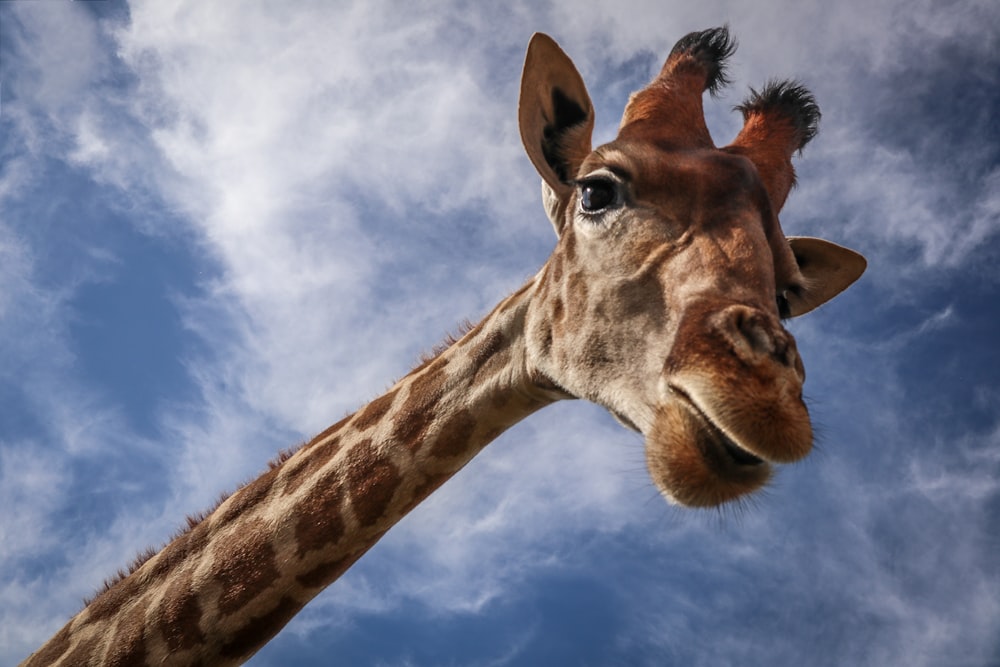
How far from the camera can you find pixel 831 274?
19.9 feet

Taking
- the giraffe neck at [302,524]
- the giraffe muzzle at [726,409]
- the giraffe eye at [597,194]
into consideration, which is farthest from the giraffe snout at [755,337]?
the giraffe neck at [302,524]

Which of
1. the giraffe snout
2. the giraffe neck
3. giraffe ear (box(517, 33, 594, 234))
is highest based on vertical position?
giraffe ear (box(517, 33, 594, 234))

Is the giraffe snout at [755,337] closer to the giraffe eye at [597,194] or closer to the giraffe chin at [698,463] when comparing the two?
the giraffe chin at [698,463]

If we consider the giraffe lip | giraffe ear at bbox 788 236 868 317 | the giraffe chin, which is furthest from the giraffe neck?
giraffe ear at bbox 788 236 868 317

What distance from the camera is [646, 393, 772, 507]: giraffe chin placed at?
3.46 metres

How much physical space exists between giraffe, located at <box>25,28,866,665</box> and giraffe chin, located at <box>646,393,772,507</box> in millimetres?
11

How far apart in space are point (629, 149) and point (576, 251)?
78cm

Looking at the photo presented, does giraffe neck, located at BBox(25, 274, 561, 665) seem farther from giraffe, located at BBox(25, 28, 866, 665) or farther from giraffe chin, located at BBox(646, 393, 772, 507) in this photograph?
giraffe chin, located at BBox(646, 393, 772, 507)

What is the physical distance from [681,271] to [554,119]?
2.09m

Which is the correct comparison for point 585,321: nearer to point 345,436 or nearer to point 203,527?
point 345,436

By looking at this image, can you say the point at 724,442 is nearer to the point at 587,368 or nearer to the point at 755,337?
the point at 755,337

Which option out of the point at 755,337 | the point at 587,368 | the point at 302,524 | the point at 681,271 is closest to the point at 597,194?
the point at 681,271

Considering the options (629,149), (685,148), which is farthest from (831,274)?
(629,149)

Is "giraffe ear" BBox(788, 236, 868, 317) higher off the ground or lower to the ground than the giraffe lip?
higher
